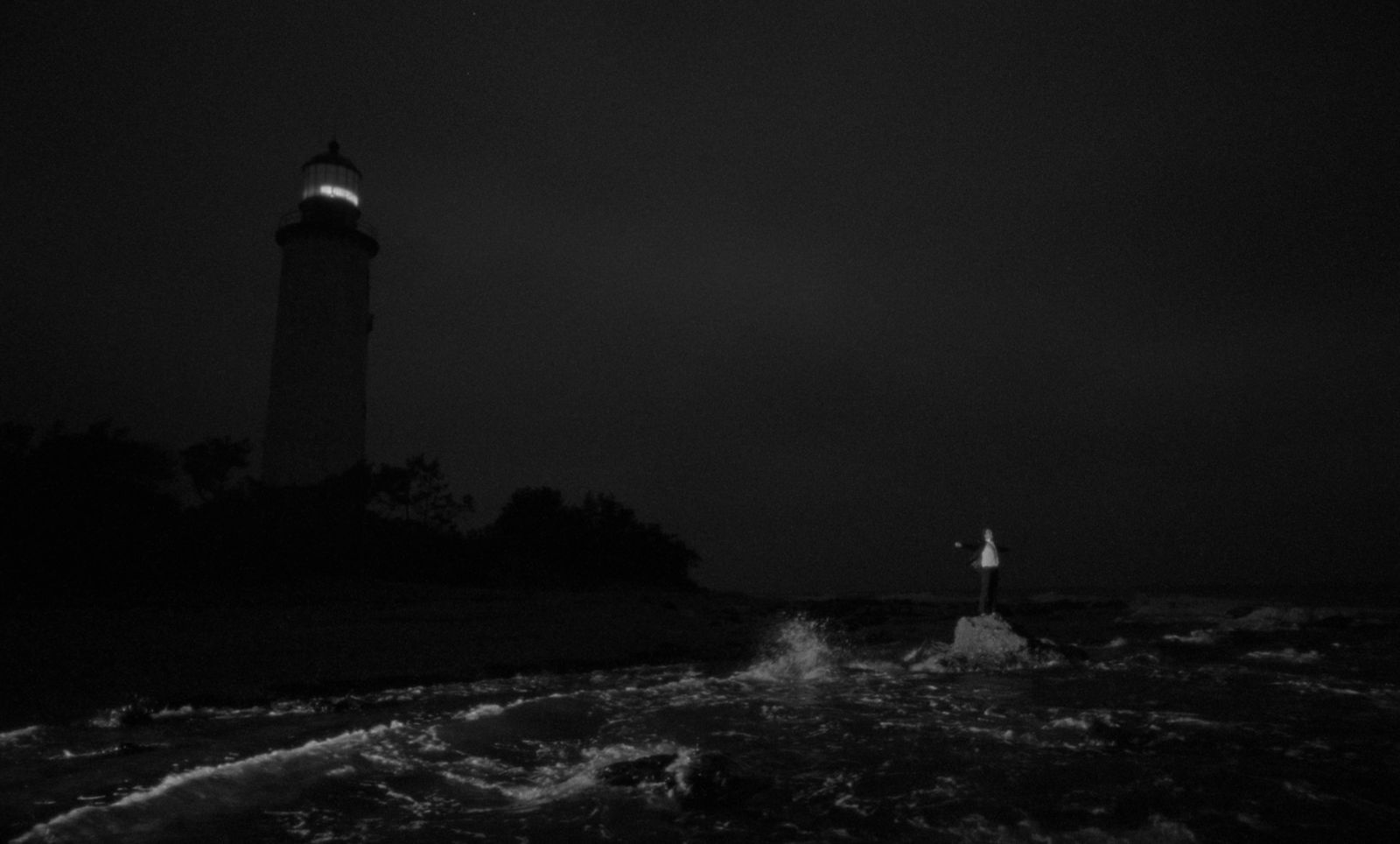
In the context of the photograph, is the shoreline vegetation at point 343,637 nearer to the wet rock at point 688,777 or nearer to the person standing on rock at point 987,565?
the person standing on rock at point 987,565

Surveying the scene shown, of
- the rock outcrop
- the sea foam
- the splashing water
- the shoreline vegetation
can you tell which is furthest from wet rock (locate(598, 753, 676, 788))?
the rock outcrop

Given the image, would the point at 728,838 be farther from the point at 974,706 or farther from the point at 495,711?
the point at 974,706

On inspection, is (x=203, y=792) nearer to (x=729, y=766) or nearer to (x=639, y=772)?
(x=639, y=772)

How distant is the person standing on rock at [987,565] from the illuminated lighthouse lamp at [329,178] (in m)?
35.1

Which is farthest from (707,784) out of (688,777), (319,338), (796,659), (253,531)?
(319,338)

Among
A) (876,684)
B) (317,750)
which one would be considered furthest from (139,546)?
(876,684)

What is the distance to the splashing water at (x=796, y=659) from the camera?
14.1 meters

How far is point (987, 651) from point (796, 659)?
378 centimetres

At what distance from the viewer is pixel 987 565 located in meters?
15.6

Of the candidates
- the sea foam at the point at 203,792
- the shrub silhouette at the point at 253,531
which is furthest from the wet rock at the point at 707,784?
the shrub silhouette at the point at 253,531

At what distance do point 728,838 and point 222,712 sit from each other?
285 inches

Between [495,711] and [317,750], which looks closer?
[317,750]

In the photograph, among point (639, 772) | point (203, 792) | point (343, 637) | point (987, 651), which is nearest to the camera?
point (203, 792)

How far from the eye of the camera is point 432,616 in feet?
71.6
